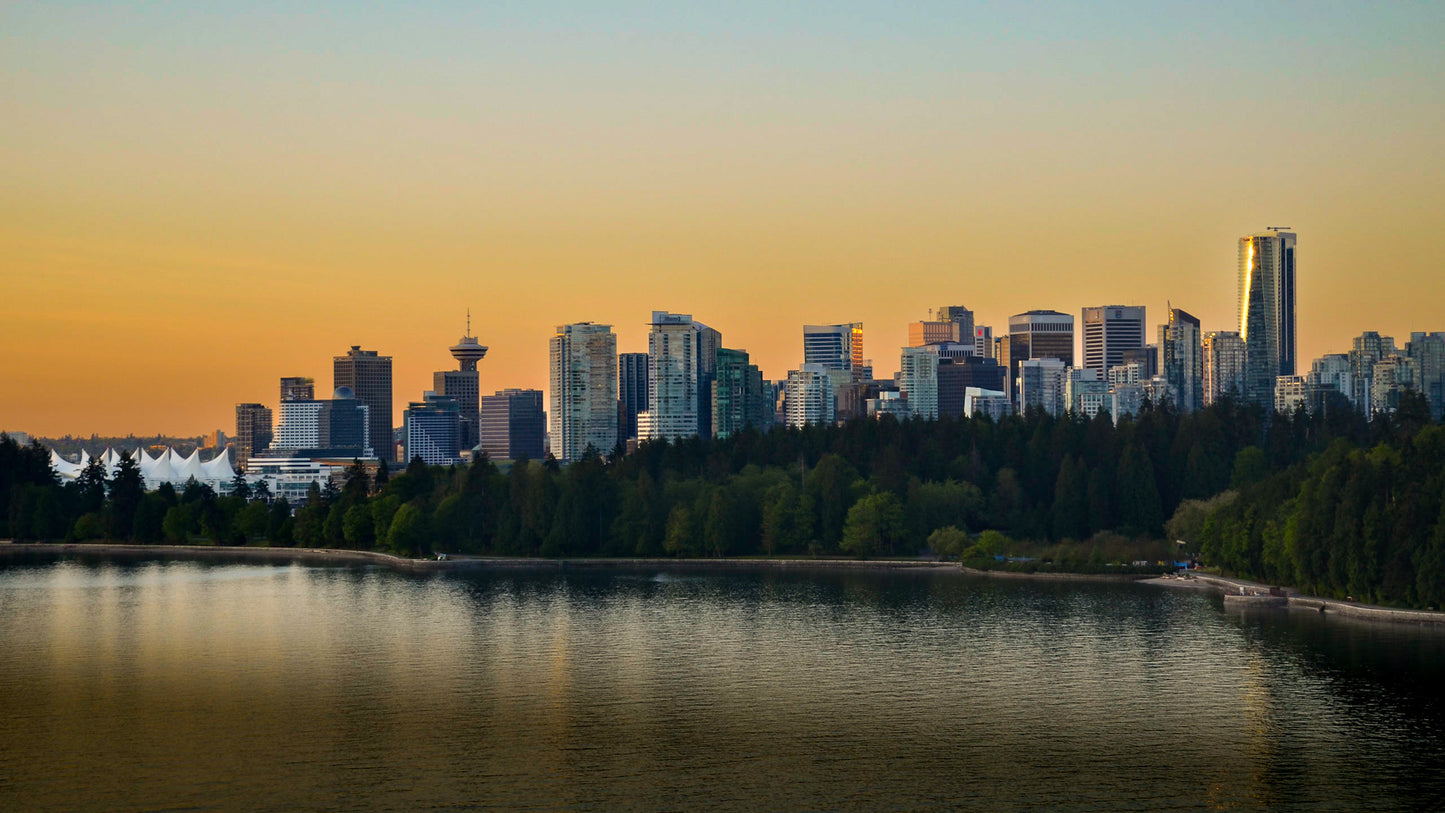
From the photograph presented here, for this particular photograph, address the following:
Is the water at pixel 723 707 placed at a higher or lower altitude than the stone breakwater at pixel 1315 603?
lower

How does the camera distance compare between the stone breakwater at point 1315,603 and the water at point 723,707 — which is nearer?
the water at point 723,707

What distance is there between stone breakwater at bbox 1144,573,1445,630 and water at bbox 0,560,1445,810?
1.78 metres

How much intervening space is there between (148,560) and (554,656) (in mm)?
69358

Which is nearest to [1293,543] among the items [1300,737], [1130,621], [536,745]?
[1130,621]

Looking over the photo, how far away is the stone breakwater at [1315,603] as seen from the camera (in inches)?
2574

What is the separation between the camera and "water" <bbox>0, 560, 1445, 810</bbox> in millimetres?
38844

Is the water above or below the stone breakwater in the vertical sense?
below

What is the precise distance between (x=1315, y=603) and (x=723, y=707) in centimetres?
3655

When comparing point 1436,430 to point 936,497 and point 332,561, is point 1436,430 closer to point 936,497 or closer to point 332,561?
point 936,497

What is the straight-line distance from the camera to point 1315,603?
72.6 meters

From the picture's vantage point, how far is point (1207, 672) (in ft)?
179

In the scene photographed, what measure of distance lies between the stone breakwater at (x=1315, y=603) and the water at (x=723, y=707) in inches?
70.2

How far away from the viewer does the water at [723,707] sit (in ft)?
127

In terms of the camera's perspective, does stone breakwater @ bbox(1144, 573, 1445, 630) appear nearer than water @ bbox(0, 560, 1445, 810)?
No
